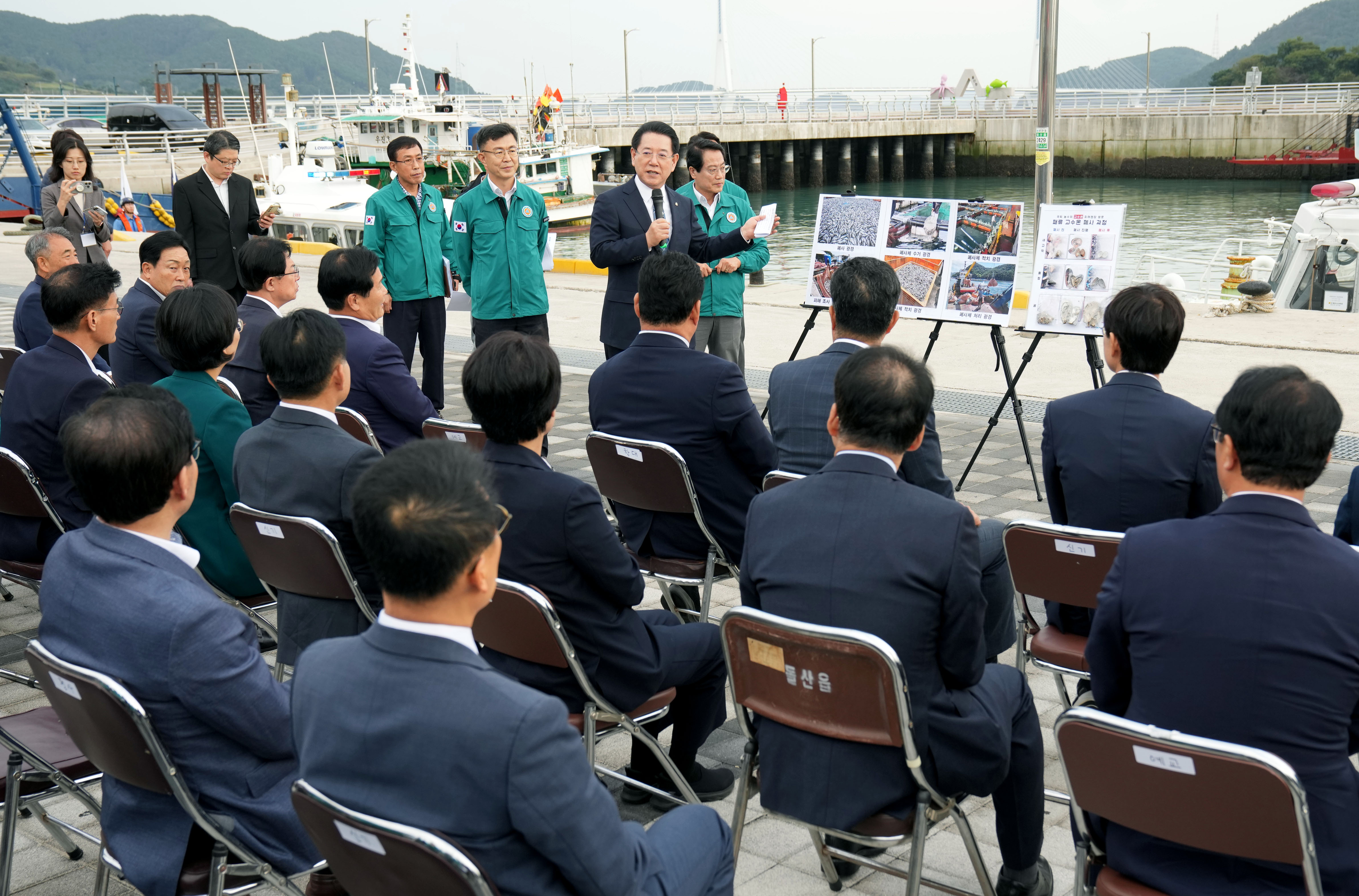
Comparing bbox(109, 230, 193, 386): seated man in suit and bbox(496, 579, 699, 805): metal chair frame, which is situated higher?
bbox(109, 230, 193, 386): seated man in suit

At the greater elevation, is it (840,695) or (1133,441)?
(1133,441)

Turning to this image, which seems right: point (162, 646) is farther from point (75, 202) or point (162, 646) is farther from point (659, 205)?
point (75, 202)

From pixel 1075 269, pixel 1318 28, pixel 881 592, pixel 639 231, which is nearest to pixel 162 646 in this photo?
pixel 881 592

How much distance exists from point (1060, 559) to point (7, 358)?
5.24 m

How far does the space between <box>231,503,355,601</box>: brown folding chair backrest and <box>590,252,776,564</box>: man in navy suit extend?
1.14m

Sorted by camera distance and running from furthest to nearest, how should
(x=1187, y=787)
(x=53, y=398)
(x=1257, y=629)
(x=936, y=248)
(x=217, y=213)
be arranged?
(x=217, y=213) < (x=936, y=248) < (x=53, y=398) < (x=1257, y=629) < (x=1187, y=787)

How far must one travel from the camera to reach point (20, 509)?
3674 mm

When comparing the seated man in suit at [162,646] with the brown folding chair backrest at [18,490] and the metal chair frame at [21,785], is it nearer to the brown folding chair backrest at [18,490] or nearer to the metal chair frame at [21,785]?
the metal chair frame at [21,785]

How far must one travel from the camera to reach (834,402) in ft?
10.3

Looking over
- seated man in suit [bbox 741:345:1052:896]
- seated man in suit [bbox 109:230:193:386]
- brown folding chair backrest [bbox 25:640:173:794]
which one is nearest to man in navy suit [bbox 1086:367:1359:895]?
seated man in suit [bbox 741:345:1052:896]

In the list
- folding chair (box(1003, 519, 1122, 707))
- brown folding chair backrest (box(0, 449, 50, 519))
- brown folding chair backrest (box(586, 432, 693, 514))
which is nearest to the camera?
folding chair (box(1003, 519, 1122, 707))

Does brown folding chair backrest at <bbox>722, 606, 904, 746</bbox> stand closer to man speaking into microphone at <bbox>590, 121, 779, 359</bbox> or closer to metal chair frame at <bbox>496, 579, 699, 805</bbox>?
metal chair frame at <bbox>496, 579, 699, 805</bbox>

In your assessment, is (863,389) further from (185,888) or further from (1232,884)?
(185,888)

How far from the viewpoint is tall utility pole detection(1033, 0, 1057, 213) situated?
30.0ft
